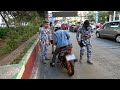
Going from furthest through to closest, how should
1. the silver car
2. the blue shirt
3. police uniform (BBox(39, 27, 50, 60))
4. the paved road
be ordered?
the silver car < police uniform (BBox(39, 27, 50, 60)) < the blue shirt < the paved road

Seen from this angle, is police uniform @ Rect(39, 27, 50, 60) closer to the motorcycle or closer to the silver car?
the motorcycle

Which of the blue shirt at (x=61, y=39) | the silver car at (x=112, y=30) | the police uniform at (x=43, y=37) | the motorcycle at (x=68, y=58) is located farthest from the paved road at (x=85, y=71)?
the silver car at (x=112, y=30)

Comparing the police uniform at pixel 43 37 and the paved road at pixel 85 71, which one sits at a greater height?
the police uniform at pixel 43 37

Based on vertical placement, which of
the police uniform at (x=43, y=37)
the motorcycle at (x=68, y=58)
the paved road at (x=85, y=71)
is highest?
the police uniform at (x=43, y=37)

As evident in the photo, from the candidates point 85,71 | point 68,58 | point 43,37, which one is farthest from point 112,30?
point 68,58

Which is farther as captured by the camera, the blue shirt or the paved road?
the blue shirt

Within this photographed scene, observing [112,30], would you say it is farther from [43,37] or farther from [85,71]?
[85,71]

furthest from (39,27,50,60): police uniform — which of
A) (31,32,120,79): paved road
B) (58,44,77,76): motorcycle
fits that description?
(58,44,77,76): motorcycle

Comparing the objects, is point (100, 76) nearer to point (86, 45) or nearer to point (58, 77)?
point (58, 77)

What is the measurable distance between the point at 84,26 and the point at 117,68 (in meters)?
2.00

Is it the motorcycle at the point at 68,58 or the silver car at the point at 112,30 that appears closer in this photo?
the motorcycle at the point at 68,58

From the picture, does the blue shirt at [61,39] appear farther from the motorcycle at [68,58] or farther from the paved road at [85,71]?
the paved road at [85,71]

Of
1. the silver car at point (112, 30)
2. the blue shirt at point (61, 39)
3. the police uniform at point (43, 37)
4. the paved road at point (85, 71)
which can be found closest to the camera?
the paved road at point (85, 71)
